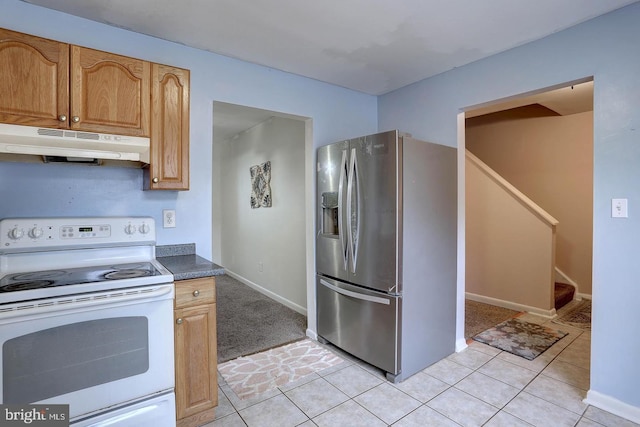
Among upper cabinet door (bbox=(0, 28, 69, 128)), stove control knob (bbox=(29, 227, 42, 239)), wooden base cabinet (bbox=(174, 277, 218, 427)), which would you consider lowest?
wooden base cabinet (bbox=(174, 277, 218, 427))

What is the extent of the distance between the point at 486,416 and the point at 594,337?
911mm

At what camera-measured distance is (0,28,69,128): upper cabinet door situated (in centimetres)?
160

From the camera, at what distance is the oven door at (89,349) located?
1338 mm

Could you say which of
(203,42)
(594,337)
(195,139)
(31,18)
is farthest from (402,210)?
(31,18)

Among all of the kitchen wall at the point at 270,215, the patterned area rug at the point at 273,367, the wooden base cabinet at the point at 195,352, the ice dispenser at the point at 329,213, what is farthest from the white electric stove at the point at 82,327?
the kitchen wall at the point at 270,215

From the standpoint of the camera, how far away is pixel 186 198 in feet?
7.86

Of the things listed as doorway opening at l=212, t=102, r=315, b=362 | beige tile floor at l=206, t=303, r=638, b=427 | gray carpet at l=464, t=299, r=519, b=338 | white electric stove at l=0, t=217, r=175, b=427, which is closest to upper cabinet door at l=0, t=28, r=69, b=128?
white electric stove at l=0, t=217, r=175, b=427

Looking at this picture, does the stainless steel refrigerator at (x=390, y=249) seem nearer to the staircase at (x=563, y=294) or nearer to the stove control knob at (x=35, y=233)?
the stove control knob at (x=35, y=233)

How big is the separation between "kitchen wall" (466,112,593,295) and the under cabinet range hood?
5.30m

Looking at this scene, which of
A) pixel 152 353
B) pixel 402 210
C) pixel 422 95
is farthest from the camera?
pixel 422 95

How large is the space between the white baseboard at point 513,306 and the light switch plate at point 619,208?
2185 mm

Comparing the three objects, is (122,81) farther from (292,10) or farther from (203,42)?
(292,10)

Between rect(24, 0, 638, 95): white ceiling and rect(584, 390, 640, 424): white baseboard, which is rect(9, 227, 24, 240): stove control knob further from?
rect(584, 390, 640, 424): white baseboard

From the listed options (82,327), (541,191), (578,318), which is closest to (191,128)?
(82,327)
